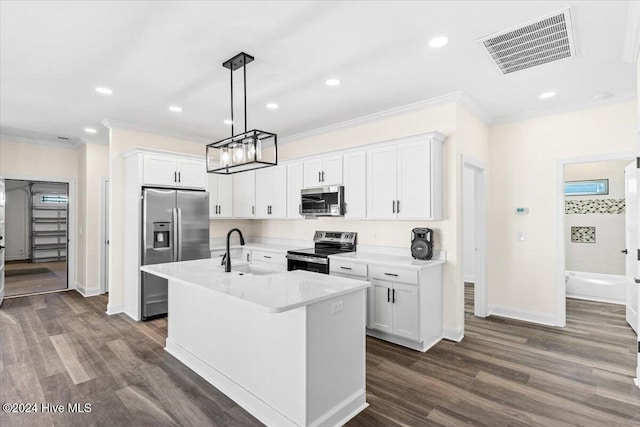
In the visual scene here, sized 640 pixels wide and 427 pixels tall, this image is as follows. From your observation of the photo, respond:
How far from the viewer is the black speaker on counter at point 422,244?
3.80 m

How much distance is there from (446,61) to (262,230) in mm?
4362

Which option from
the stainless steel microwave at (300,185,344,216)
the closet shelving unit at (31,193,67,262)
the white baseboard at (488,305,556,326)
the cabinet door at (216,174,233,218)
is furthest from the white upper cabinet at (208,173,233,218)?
the closet shelving unit at (31,193,67,262)

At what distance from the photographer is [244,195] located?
5.96 m

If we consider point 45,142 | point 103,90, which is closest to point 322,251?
point 103,90

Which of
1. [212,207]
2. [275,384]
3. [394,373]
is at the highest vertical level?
[212,207]

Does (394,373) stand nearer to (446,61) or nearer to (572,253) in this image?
(446,61)

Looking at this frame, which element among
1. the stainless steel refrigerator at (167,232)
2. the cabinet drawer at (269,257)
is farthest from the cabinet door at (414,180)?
the stainless steel refrigerator at (167,232)

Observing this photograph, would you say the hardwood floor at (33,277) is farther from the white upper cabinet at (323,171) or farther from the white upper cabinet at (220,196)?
the white upper cabinet at (323,171)

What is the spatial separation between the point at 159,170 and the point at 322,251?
8.53 ft

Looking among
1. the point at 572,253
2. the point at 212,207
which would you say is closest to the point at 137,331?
the point at 212,207

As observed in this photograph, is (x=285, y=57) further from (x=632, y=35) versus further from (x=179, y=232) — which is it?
(x=179, y=232)

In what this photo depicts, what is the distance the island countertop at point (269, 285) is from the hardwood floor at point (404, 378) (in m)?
0.92

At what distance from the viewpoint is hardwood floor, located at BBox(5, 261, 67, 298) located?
646 cm

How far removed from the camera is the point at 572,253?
6.27 meters
